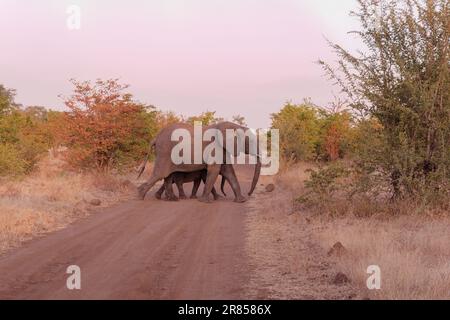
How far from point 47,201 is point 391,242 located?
343 inches

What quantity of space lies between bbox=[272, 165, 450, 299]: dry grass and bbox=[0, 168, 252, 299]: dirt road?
1485 millimetres

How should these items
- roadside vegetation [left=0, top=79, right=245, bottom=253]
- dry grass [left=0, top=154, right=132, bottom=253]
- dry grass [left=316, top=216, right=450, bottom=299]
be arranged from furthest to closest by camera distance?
roadside vegetation [left=0, top=79, right=245, bottom=253]
dry grass [left=0, top=154, right=132, bottom=253]
dry grass [left=316, top=216, right=450, bottom=299]

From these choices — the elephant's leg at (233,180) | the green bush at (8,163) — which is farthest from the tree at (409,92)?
the green bush at (8,163)

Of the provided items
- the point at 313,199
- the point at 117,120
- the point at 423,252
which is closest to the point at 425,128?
the point at 313,199

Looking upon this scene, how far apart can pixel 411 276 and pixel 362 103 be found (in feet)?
21.3

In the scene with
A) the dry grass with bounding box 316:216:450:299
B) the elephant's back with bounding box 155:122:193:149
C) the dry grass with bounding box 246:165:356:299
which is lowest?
the dry grass with bounding box 246:165:356:299

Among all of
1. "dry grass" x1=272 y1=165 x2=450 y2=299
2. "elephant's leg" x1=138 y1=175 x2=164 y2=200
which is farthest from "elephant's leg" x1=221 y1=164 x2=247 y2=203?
"dry grass" x1=272 y1=165 x2=450 y2=299

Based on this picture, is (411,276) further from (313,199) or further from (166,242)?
(313,199)

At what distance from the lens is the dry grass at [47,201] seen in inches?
395

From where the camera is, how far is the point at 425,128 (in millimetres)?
11570

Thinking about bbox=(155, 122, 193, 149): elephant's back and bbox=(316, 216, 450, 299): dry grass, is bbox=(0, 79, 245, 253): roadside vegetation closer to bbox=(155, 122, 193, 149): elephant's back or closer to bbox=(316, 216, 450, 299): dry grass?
bbox=(155, 122, 193, 149): elephant's back

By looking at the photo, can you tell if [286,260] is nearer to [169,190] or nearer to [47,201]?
[47,201]

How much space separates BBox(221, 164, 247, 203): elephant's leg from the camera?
15.8 m

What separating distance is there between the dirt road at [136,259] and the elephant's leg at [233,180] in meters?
3.01
